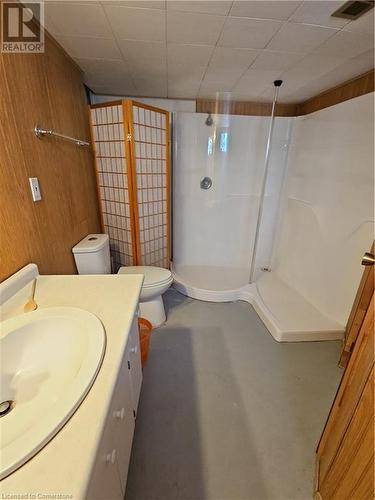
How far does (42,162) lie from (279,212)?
7.90 ft

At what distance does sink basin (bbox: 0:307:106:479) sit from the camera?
1.61 feet

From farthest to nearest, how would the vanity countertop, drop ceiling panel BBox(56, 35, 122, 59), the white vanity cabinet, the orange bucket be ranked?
the orange bucket, drop ceiling panel BBox(56, 35, 122, 59), the white vanity cabinet, the vanity countertop

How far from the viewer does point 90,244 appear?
168 centimetres

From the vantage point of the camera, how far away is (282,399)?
1.40 m

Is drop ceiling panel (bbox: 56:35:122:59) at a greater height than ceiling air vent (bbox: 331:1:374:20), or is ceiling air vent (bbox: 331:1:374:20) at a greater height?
drop ceiling panel (bbox: 56:35:122:59)

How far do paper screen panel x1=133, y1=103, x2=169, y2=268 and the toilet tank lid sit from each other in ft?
1.47

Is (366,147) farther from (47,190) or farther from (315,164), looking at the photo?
(47,190)

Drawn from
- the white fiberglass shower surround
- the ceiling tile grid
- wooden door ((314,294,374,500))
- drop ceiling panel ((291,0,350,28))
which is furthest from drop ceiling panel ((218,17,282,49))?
wooden door ((314,294,374,500))

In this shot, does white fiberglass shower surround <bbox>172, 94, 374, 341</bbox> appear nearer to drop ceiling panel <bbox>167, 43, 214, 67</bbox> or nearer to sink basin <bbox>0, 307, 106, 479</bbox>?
drop ceiling panel <bbox>167, 43, 214, 67</bbox>

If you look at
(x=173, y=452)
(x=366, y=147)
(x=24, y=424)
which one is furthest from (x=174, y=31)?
(x=173, y=452)

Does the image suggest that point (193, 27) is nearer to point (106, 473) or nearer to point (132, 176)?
point (132, 176)

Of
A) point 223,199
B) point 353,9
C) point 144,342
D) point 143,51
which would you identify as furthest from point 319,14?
point 144,342

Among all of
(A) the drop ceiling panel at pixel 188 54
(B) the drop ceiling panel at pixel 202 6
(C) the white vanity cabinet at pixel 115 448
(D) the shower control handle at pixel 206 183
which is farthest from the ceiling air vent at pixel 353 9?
(C) the white vanity cabinet at pixel 115 448

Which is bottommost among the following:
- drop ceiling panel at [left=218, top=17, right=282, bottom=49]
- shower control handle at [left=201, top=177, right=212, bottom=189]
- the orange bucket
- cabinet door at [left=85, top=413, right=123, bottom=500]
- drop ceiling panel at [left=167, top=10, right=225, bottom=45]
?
the orange bucket
